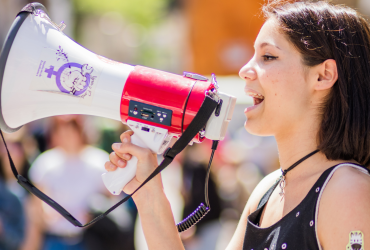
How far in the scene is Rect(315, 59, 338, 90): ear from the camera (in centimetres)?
154

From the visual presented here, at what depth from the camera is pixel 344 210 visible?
4.28ft

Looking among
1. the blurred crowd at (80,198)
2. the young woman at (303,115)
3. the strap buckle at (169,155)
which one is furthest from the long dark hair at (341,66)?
the blurred crowd at (80,198)

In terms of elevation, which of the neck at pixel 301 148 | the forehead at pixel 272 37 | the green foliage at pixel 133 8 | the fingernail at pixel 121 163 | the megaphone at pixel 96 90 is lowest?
the fingernail at pixel 121 163

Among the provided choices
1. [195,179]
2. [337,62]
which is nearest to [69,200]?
[195,179]

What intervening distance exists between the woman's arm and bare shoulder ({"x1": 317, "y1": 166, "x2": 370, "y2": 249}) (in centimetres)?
62

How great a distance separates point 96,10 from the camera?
2556cm

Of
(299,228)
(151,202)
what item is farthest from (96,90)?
(299,228)

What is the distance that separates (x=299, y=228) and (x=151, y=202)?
63cm

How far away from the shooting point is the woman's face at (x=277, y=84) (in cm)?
158

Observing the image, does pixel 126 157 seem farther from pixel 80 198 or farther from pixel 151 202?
pixel 80 198

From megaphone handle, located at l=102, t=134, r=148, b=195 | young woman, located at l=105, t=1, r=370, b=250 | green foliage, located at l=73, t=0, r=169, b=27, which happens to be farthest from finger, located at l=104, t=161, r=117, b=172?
green foliage, located at l=73, t=0, r=169, b=27

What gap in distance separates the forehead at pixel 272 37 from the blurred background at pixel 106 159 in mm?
260

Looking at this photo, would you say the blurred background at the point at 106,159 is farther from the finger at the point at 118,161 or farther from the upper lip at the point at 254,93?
the finger at the point at 118,161

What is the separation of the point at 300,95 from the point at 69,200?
104 inches
